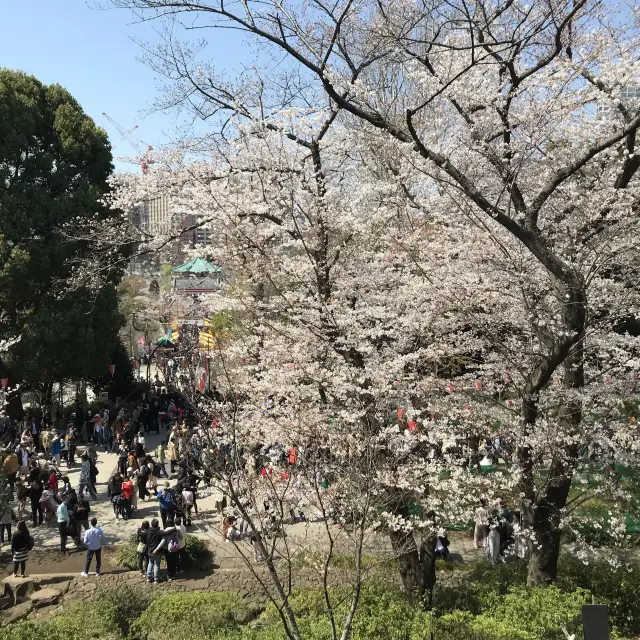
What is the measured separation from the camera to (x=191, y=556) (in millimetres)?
10281

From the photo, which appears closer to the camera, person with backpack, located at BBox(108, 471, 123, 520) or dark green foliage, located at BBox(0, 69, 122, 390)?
person with backpack, located at BBox(108, 471, 123, 520)

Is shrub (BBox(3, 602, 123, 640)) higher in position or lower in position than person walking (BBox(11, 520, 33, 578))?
lower

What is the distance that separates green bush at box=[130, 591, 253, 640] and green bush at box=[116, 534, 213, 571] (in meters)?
1.99

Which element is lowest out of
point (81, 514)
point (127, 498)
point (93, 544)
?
point (93, 544)

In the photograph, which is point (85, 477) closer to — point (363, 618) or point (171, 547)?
point (171, 547)

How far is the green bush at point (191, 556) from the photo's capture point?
33.6 ft

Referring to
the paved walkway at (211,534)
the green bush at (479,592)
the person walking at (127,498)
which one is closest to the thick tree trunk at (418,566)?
the green bush at (479,592)

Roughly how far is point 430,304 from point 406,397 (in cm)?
151

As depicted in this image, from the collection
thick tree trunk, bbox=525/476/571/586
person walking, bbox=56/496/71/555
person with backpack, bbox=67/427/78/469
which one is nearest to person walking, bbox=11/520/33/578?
person walking, bbox=56/496/71/555

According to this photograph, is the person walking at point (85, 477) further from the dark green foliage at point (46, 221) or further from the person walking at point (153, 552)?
the dark green foliage at point (46, 221)

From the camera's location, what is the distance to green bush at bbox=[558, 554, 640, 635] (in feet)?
23.1

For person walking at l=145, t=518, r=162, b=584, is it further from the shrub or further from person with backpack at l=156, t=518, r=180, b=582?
the shrub

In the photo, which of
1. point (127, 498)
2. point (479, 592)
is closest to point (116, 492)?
point (127, 498)

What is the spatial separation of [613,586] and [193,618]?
574 cm
